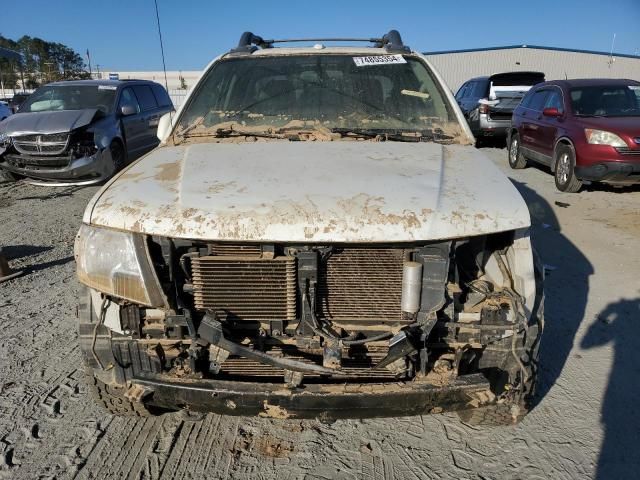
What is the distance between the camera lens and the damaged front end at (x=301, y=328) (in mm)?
2113

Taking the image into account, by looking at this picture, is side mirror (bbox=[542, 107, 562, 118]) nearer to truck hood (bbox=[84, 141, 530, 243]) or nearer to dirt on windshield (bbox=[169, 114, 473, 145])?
dirt on windshield (bbox=[169, 114, 473, 145])

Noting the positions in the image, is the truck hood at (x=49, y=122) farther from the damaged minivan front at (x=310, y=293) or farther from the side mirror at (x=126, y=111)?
the damaged minivan front at (x=310, y=293)

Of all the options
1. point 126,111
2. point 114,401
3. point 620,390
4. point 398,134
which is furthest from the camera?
point 126,111

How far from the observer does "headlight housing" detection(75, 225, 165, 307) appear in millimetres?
2105

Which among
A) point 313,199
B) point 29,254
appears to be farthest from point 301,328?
point 29,254

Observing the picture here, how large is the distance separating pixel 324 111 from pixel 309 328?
1737mm

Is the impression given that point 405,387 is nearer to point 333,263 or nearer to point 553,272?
point 333,263

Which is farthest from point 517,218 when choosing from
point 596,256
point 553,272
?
point 596,256

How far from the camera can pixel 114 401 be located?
2535mm

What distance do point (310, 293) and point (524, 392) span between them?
116 cm

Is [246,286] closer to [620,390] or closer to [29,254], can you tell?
[620,390]

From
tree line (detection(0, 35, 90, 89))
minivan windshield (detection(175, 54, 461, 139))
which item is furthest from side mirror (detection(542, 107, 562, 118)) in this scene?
tree line (detection(0, 35, 90, 89))

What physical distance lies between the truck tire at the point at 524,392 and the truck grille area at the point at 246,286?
1.04 m

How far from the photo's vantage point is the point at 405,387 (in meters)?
2.12
